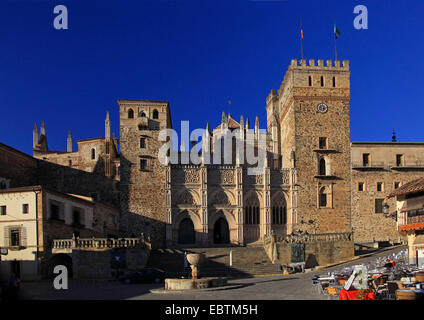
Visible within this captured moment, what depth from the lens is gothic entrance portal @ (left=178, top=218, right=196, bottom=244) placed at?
151 ft

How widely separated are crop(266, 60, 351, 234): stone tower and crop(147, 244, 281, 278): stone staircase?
936cm

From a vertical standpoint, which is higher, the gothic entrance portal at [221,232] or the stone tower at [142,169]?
the stone tower at [142,169]

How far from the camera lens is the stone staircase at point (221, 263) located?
117 feet

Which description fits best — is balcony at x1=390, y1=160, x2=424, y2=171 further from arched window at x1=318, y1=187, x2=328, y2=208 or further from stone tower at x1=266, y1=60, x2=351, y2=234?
arched window at x1=318, y1=187, x2=328, y2=208

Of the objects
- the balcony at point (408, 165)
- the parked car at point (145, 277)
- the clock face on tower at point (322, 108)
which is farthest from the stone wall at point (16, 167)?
the balcony at point (408, 165)

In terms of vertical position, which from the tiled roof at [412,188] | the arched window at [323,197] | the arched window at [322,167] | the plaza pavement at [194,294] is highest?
the arched window at [322,167]

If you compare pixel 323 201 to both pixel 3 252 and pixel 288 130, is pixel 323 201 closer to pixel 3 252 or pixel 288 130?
pixel 288 130

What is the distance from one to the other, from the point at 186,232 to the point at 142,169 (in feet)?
23.0

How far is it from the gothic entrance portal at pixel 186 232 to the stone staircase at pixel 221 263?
538cm

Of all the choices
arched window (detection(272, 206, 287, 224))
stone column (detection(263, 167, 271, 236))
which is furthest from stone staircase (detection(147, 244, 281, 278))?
arched window (detection(272, 206, 287, 224))

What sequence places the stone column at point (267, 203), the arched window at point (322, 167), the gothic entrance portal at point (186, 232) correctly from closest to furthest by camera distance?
the gothic entrance portal at point (186, 232), the stone column at point (267, 203), the arched window at point (322, 167)

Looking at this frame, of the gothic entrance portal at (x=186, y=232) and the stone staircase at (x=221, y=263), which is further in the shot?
the gothic entrance portal at (x=186, y=232)

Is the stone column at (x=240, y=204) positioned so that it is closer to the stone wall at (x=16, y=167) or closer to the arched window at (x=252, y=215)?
the arched window at (x=252, y=215)
